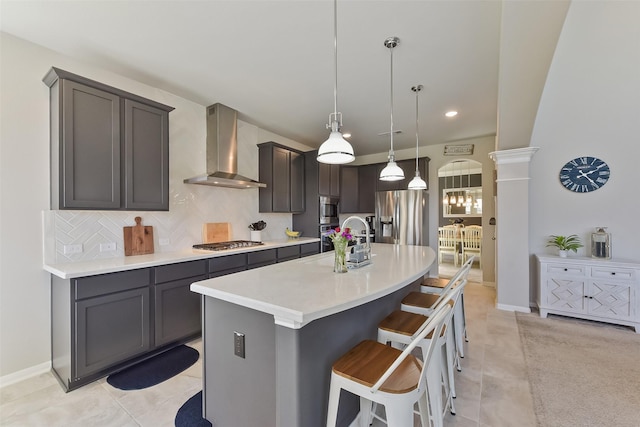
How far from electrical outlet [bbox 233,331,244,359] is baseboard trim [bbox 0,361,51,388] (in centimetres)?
207

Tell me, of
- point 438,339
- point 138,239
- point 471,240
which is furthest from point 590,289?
point 138,239

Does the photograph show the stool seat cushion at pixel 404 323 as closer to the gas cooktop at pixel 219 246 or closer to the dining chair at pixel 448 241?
the gas cooktop at pixel 219 246

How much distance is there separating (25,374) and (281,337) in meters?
2.49

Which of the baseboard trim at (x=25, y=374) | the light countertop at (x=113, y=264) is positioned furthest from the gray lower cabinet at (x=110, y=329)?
the baseboard trim at (x=25, y=374)

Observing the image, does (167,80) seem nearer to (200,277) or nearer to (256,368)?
(200,277)

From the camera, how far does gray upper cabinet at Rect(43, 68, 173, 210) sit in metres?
2.12

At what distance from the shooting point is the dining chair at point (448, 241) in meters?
6.80

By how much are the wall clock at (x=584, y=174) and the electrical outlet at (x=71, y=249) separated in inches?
222

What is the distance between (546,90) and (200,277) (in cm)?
476

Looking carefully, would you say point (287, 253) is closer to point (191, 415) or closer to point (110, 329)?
point (110, 329)

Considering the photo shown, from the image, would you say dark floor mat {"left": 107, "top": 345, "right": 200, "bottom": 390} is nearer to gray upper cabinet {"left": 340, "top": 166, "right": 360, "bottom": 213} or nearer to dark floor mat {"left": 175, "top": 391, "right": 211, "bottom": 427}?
dark floor mat {"left": 175, "top": 391, "right": 211, "bottom": 427}

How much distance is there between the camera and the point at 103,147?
2.32m

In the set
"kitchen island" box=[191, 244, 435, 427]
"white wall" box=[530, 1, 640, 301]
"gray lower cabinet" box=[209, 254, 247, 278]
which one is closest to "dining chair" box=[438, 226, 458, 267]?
"white wall" box=[530, 1, 640, 301]

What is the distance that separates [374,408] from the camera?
1711 mm
